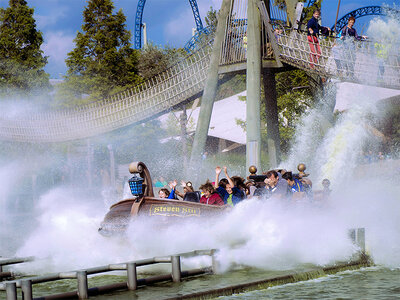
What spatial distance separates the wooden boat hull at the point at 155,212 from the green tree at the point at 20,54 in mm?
33177

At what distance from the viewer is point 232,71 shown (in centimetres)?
2431

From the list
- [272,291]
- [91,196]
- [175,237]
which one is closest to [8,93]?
[91,196]

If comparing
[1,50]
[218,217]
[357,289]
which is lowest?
[357,289]

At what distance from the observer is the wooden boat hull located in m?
13.9

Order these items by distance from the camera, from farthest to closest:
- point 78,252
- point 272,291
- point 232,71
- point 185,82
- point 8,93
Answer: point 8,93 < point 185,82 < point 232,71 < point 78,252 < point 272,291

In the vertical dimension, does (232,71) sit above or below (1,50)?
below

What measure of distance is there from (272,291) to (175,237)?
347cm

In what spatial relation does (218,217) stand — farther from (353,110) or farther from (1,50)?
(1,50)

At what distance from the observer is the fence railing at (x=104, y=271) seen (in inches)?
364

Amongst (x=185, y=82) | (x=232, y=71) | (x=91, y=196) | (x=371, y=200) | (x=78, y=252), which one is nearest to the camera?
(x=78, y=252)

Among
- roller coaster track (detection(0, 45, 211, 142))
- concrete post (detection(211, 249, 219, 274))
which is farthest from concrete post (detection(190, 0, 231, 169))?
concrete post (detection(211, 249, 219, 274))

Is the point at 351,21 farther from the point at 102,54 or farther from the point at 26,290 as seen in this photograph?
the point at 102,54

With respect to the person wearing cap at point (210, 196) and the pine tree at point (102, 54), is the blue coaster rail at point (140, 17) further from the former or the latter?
the person wearing cap at point (210, 196)

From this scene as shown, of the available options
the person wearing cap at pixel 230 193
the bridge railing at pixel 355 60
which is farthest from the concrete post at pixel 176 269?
the bridge railing at pixel 355 60
